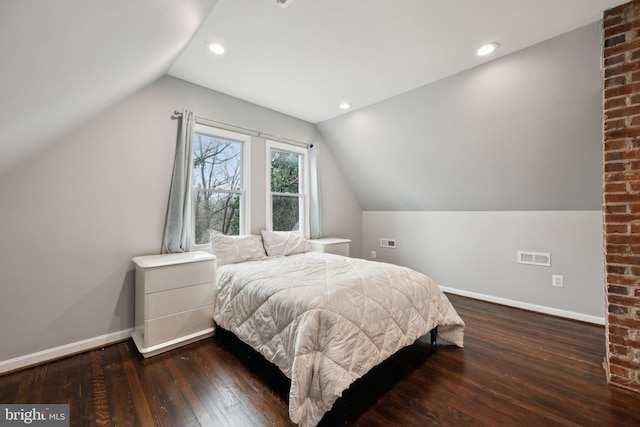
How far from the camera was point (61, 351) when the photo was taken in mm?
2127

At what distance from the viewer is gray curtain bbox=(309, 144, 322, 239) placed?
4.04m

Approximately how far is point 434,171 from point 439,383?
2588 mm

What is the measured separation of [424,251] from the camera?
4.09 m

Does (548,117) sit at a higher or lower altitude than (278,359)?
higher

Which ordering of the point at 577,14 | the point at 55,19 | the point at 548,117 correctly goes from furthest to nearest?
the point at 548,117, the point at 577,14, the point at 55,19

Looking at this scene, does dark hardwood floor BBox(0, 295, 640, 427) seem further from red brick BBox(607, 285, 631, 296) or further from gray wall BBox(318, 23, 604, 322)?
gray wall BBox(318, 23, 604, 322)

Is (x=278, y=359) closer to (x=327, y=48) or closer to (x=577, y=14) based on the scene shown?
(x=327, y=48)

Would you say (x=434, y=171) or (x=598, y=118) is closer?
(x=598, y=118)

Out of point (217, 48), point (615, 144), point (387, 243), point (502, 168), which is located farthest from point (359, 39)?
point (387, 243)

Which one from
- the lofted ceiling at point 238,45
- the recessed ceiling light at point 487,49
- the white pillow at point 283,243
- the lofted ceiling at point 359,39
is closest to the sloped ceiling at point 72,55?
the lofted ceiling at point 238,45

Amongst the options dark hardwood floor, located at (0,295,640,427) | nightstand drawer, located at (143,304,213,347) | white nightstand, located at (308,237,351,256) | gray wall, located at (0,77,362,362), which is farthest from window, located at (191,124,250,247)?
dark hardwood floor, located at (0,295,640,427)

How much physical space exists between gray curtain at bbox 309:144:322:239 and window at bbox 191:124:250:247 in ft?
3.54

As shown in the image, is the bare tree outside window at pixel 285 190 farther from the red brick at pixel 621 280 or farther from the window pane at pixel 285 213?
the red brick at pixel 621 280

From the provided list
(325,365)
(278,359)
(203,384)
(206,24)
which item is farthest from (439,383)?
(206,24)
